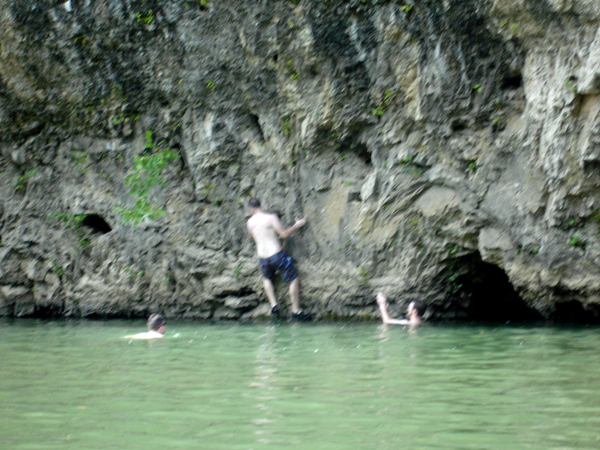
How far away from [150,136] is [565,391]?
893 cm

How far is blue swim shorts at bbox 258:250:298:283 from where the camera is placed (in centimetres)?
1014

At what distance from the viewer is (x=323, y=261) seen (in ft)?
33.4

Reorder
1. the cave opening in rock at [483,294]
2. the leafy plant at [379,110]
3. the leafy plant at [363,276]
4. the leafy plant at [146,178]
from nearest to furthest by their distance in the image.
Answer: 1. the leafy plant at [379,110]
2. the cave opening in rock at [483,294]
3. the leafy plant at [363,276]
4. the leafy plant at [146,178]

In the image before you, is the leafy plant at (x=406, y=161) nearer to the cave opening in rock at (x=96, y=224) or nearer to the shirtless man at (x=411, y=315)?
the shirtless man at (x=411, y=315)

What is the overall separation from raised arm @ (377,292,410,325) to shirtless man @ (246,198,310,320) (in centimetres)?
137

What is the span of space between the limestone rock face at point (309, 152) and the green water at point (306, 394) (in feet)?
7.40

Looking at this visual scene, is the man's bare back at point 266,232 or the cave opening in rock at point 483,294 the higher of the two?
the man's bare back at point 266,232

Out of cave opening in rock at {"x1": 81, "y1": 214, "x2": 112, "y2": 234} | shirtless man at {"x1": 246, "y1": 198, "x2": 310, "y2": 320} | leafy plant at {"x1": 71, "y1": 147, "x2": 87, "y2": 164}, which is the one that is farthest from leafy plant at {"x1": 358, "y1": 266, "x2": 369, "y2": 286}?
leafy plant at {"x1": 71, "y1": 147, "x2": 87, "y2": 164}

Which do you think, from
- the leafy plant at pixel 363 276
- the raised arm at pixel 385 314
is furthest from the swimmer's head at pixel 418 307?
the leafy plant at pixel 363 276

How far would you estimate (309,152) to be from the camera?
10156mm

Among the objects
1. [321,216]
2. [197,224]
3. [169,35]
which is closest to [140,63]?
[169,35]

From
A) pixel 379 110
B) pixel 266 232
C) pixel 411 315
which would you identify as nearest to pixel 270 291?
pixel 266 232

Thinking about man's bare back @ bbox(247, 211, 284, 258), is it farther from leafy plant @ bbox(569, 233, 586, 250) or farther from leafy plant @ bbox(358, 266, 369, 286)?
leafy plant @ bbox(569, 233, 586, 250)

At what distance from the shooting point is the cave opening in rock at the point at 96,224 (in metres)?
12.0
